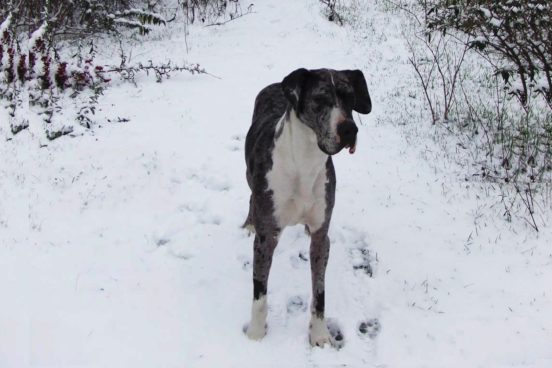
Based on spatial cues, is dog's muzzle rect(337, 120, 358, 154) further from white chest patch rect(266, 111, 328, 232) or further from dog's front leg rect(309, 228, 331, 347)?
dog's front leg rect(309, 228, 331, 347)

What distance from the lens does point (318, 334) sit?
3467 mm

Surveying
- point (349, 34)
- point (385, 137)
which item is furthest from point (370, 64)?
point (385, 137)

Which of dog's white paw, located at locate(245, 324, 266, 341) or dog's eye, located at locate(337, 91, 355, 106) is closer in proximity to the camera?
dog's eye, located at locate(337, 91, 355, 106)

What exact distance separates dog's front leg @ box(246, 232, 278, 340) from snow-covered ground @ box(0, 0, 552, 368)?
0.10m

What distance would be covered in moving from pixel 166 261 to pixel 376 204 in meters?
2.15

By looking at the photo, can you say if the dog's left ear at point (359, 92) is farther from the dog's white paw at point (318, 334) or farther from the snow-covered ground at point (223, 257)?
the snow-covered ground at point (223, 257)

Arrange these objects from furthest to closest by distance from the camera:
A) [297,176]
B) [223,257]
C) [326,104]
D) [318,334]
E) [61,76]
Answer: [61,76] < [223,257] < [318,334] < [297,176] < [326,104]

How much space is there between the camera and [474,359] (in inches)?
129

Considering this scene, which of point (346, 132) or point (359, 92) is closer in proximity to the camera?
point (346, 132)

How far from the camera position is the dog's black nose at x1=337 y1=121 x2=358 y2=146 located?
264 centimetres

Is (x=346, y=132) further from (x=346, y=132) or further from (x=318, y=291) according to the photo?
(x=318, y=291)

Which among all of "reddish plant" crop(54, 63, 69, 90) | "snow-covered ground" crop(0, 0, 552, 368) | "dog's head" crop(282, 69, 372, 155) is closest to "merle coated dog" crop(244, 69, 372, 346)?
"dog's head" crop(282, 69, 372, 155)

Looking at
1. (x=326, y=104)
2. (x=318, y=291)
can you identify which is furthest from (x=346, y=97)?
(x=318, y=291)

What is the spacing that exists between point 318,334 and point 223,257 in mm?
1234
